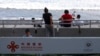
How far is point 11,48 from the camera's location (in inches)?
527

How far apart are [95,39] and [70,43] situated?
671 mm

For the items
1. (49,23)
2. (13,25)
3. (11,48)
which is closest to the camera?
(11,48)

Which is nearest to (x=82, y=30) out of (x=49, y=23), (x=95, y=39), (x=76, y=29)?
(x=76, y=29)

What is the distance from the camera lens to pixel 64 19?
61.1 feet

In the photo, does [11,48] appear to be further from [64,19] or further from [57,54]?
[64,19]

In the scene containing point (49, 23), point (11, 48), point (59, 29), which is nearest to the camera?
point (11, 48)

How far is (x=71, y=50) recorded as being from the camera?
1343 cm

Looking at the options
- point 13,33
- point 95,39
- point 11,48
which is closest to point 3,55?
point 11,48

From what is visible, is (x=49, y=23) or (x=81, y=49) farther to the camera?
(x=49, y=23)

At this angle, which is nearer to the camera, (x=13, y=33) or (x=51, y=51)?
(x=51, y=51)

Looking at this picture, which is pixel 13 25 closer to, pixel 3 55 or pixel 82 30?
pixel 82 30

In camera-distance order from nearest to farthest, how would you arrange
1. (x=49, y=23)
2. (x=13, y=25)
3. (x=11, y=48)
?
(x=11, y=48) → (x=49, y=23) → (x=13, y=25)

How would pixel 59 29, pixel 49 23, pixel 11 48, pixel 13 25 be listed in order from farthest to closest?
1. pixel 13 25
2. pixel 59 29
3. pixel 49 23
4. pixel 11 48

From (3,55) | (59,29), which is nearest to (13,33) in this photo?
(59,29)
